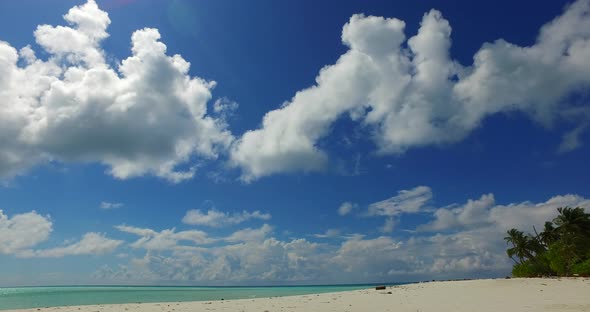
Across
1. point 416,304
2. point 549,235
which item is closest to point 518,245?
point 549,235

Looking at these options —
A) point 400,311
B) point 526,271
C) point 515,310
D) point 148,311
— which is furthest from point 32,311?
point 526,271

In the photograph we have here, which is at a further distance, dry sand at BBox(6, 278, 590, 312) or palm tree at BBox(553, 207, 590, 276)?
palm tree at BBox(553, 207, 590, 276)

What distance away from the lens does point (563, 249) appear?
6956 centimetres

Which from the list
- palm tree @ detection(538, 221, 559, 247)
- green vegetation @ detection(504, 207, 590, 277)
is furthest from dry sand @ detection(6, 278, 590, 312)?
palm tree @ detection(538, 221, 559, 247)

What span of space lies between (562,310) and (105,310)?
85.3ft

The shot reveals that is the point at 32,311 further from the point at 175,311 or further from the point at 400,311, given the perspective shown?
the point at 400,311

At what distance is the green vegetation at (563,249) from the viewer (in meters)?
67.1

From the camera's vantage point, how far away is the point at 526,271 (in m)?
79.9

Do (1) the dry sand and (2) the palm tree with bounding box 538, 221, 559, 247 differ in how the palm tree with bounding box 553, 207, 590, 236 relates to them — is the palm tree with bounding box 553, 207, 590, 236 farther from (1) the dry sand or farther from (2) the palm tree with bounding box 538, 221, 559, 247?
(1) the dry sand

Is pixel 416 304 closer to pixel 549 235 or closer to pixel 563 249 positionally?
pixel 563 249

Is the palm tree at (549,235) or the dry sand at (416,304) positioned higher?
the palm tree at (549,235)

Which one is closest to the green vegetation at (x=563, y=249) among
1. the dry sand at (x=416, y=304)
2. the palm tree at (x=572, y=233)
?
the palm tree at (x=572, y=233)

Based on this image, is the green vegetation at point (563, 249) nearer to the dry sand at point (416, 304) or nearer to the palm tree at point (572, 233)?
the palm tree at point (572, 233)

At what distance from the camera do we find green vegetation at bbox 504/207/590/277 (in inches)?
2640
